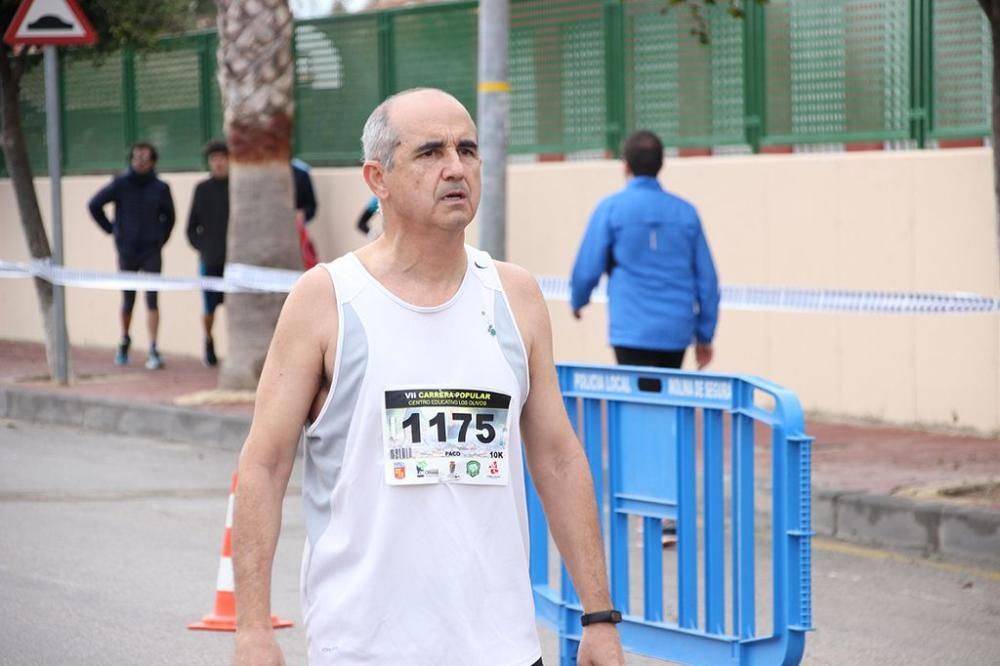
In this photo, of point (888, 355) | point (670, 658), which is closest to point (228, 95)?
point (888, 355)

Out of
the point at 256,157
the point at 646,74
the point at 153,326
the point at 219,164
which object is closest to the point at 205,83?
the point at 219,164

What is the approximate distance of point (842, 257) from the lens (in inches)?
496

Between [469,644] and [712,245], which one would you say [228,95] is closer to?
[712,245]

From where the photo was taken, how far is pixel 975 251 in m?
11.7

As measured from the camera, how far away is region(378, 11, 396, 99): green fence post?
55.5ft

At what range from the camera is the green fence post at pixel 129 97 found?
20234mm

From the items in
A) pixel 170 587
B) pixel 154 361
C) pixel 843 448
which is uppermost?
pixel 154 361

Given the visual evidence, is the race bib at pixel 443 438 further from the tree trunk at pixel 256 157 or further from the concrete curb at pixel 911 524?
the tree trunk at pixel 256 157

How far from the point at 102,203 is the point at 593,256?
31.1ft

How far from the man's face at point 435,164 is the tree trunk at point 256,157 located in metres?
10.7

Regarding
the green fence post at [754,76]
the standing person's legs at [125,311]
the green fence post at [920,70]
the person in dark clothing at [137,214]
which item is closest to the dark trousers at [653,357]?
the green fence post at [920,70]

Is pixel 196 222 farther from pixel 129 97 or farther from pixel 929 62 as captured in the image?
pixel 929 62

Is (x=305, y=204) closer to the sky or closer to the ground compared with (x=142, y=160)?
closer to the ground

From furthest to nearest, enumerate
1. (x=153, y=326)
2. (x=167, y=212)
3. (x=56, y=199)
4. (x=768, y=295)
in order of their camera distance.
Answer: (x=167, y=212)
(x=153, y=326)
(x=56, y=199)
(x=768, y=295)
